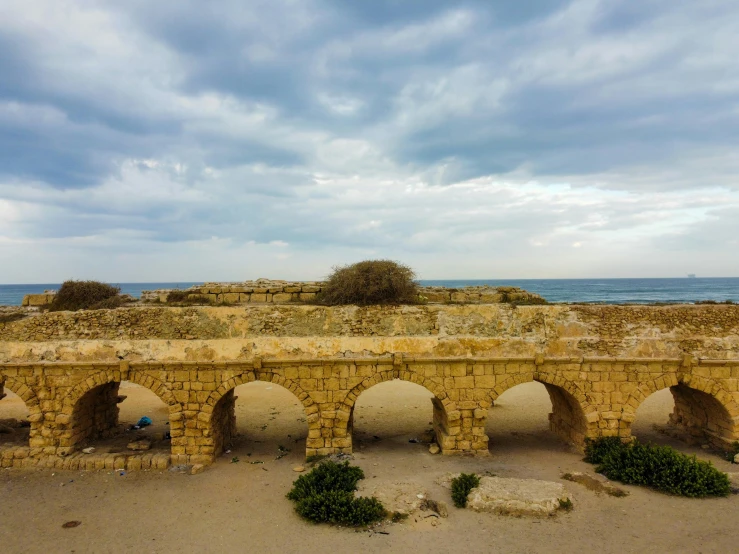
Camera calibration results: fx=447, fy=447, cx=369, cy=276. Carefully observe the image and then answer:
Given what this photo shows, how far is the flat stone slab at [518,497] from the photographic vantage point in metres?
8.65

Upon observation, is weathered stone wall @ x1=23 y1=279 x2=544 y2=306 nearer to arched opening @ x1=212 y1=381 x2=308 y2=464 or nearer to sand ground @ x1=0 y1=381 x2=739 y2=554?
arched opening @ x1=212 y1=381 x2=308 y2=464

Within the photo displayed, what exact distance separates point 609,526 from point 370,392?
45.3ft

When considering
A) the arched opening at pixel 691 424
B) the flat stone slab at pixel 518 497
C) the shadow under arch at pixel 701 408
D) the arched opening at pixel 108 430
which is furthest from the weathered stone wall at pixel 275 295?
the arched opening at pixel 691 424

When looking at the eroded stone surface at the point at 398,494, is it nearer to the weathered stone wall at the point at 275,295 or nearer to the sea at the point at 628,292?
the weathered stone wall at the point at 275,295

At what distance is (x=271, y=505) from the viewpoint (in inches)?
368

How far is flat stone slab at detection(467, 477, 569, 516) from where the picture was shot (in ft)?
28.4

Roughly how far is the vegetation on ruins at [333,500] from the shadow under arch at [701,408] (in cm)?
689

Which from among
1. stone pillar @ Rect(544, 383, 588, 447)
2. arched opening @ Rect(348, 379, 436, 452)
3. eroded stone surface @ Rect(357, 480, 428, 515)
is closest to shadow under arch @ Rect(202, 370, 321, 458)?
arched opening @ Rect(348, 379, 436, 452)

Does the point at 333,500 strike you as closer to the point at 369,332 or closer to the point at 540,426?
the point at 369,332

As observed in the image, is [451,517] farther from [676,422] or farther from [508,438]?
[676,422]

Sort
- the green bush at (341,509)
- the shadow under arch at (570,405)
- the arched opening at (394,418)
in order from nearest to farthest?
1. the green bush at (341,509)
2. the shadow under arch at (570,405)
3. the arched opening at (394,418)

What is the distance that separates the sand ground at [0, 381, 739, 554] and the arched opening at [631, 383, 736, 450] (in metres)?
0.28

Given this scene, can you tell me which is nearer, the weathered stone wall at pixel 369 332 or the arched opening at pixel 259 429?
the weathered stone wall at pixel 369 332

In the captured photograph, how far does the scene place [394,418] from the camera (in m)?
16.2
